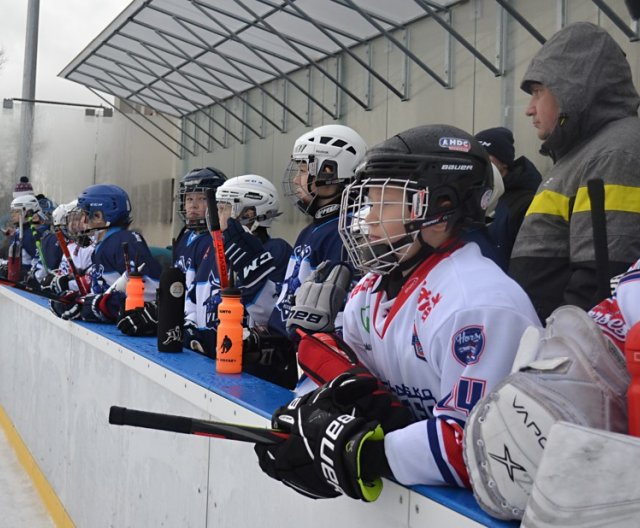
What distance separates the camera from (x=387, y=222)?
142 cm

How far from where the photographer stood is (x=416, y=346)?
52.4 inches

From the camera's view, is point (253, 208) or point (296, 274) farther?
point (253, 208)

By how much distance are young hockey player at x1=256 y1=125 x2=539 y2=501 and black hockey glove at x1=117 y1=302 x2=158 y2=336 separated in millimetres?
1505

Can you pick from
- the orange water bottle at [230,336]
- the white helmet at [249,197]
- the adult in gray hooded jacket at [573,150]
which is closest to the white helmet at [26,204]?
the white helmet at [249,197]

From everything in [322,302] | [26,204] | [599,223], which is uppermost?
[26,204]

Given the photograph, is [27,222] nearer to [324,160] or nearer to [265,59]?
[265,59]

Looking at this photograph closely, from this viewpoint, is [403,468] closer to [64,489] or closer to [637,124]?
[637,124]

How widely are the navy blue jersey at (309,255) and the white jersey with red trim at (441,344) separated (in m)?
0.93

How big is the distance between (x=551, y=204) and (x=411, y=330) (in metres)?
0.67

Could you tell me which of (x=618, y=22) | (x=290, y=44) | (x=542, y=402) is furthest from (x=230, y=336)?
(x=290, y=44)

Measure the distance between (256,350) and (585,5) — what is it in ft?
Result: 11.1

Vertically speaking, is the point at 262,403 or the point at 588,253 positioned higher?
the point at 588,253

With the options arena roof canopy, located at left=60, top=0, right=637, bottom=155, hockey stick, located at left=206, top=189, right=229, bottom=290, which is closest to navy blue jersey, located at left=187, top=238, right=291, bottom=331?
A: hockey stick, located at left=206, top=189, right=229, bottom=290

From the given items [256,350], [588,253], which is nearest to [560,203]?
[588,253]
